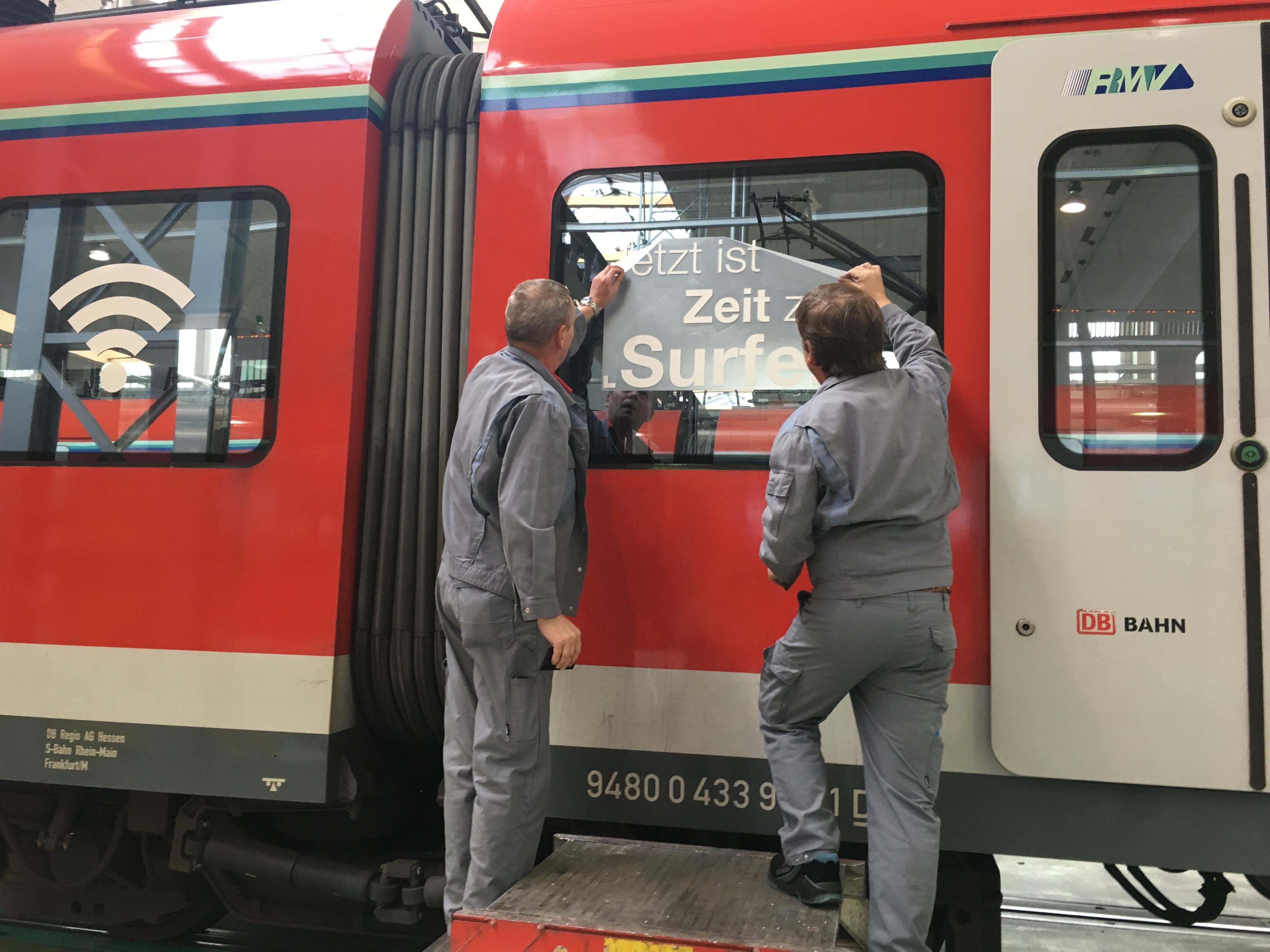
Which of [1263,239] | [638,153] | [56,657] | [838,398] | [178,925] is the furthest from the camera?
[178,925]

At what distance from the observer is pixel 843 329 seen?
2137 mm

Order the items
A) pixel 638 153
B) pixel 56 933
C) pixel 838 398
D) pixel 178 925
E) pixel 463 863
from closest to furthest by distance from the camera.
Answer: pixel 838 398 < pixel 463 863 < pixel 638 153 < pixel 178 925 < pixel 56 933

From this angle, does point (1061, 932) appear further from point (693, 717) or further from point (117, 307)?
point (117, 307)

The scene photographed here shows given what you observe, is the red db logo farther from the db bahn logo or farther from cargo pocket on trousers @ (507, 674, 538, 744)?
cargo pocket on trousers @ (507, 674, 538, 744)

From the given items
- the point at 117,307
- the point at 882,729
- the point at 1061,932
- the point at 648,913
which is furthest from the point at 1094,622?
the point at 117,307

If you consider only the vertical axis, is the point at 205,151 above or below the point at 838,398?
above

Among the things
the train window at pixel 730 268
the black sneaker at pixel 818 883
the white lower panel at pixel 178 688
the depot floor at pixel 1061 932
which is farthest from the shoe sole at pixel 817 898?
the depot floor at pixel 1061 932

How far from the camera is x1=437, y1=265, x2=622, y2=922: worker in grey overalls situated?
2264 millimetres

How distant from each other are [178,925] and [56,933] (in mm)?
692

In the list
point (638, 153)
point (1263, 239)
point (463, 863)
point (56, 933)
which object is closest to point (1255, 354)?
point (1263, 239)

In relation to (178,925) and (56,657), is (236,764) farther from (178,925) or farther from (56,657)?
(178,925)

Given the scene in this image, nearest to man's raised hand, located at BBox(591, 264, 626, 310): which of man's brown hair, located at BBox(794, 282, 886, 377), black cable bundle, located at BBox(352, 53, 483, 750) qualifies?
black cable bundle, located at BBox(352, 53, 483, 750)

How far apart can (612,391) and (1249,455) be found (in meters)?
1.64

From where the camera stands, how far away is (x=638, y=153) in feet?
8.68
